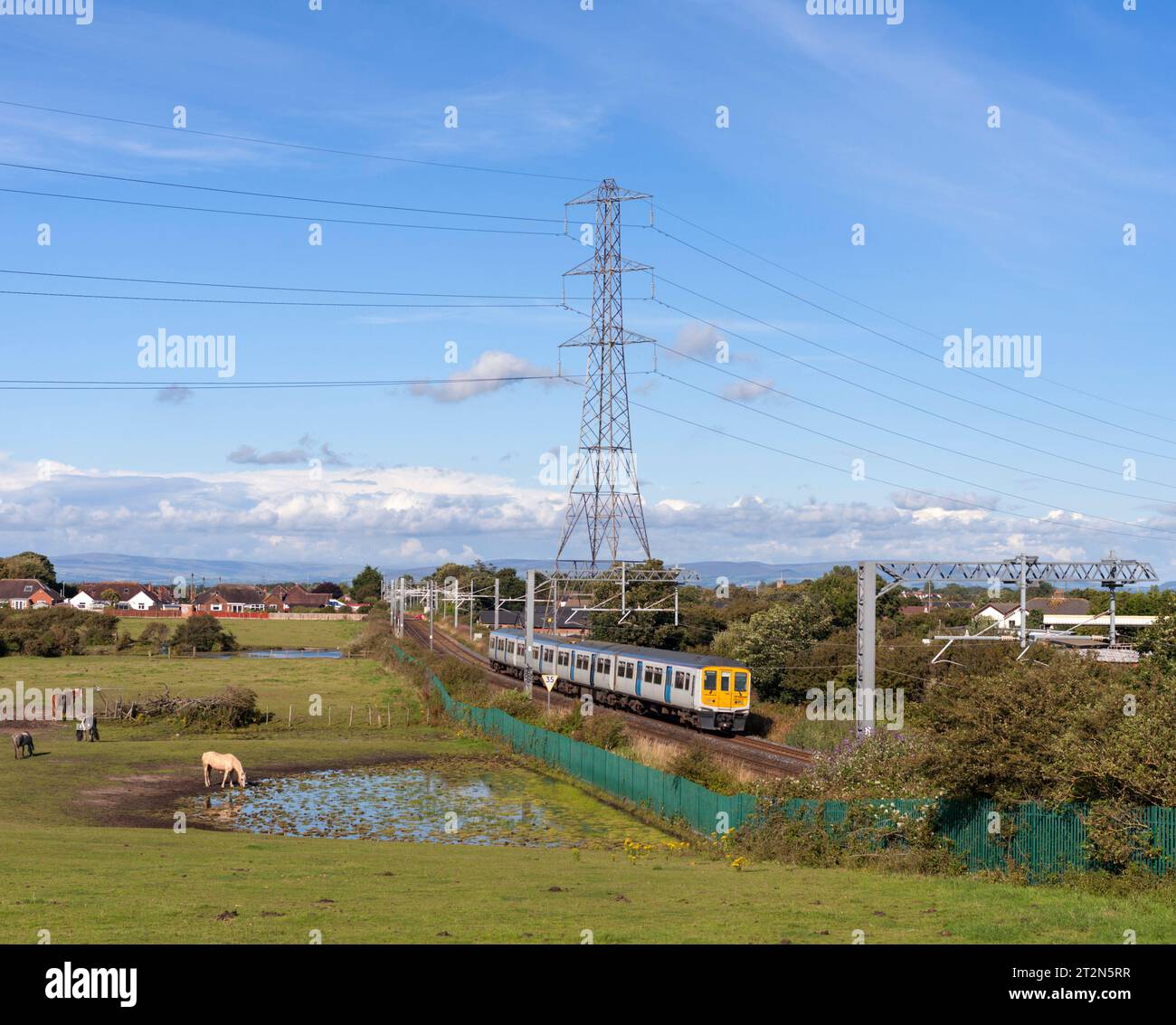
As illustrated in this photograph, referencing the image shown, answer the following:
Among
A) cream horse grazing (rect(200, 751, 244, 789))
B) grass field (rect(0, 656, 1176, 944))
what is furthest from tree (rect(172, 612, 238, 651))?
grass field (rect(0, 656, 1176, 944))

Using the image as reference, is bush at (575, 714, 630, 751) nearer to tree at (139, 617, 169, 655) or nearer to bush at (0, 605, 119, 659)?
bush at (0, 605, 119, 659)

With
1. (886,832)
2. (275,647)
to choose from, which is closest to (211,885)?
(886,832)

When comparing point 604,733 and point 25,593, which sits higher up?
point 604,733

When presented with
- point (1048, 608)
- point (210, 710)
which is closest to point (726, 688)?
point (210, 710)

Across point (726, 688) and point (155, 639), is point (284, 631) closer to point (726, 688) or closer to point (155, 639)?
point (155, 639)

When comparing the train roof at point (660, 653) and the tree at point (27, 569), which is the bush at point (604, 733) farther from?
the tree at point (27, 569)
